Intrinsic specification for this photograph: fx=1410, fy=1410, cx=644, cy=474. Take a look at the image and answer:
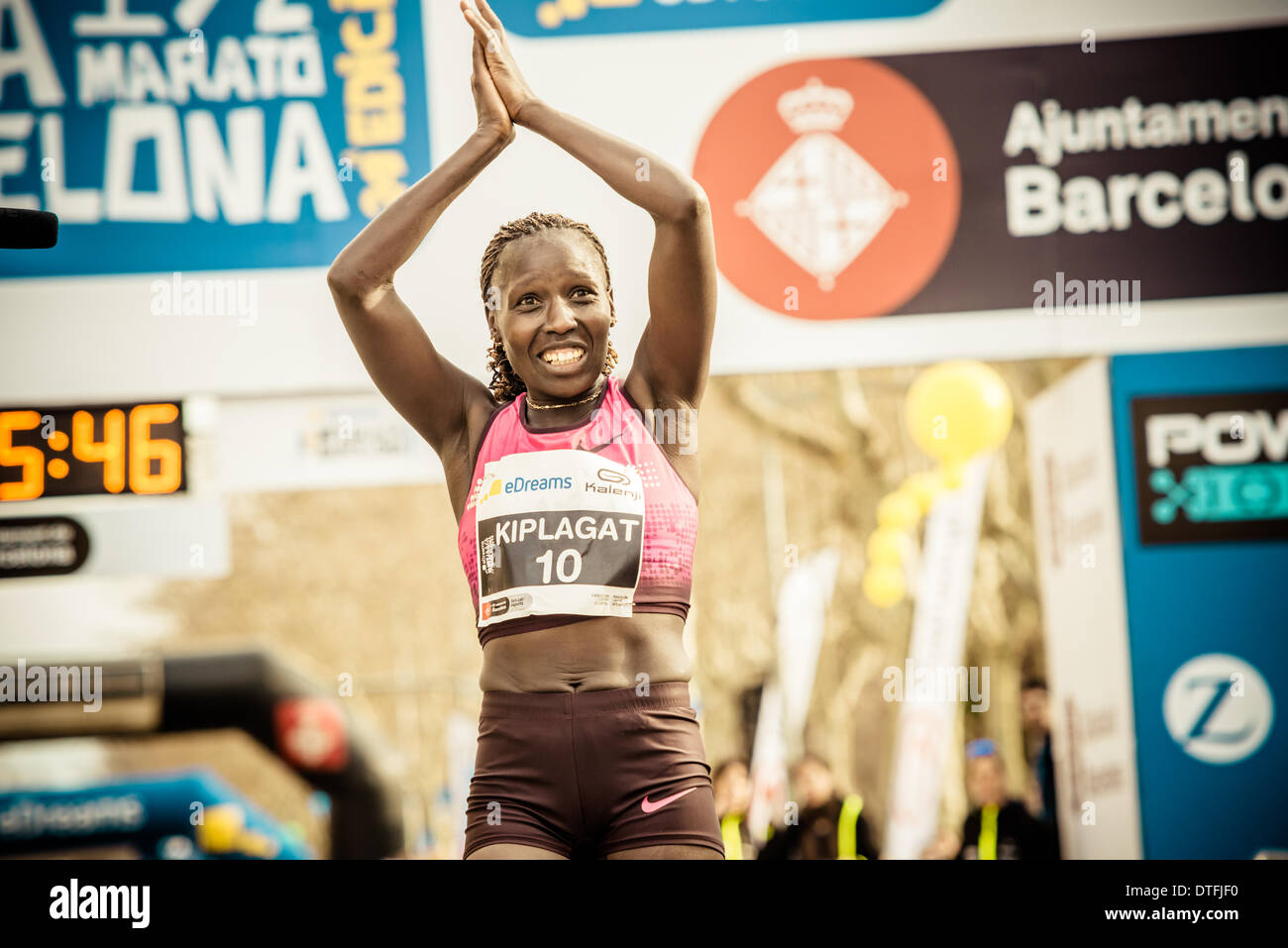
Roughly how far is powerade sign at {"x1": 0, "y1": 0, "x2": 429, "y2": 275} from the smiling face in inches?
112

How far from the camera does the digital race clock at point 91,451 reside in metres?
5.50

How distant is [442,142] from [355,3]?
2.21 ft

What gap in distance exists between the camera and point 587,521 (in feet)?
8.87

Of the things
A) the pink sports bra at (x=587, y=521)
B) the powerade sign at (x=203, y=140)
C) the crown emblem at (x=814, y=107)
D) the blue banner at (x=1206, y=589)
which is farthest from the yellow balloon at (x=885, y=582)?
the pink sports bra at (x=587, y=521)

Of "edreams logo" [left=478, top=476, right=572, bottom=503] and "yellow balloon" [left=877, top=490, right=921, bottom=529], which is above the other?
"yellow balloon" [left=877, top=490, right=921, bottom=529]

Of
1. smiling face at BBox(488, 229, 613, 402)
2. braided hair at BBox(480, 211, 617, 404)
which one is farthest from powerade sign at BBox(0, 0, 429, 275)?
smiling face at BBox(488, 229, 613, 402)

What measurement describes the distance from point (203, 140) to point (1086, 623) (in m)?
3.99

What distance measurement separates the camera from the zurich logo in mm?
5363

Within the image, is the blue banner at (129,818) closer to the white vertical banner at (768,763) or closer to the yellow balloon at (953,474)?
the white vertical banner at (768,763)

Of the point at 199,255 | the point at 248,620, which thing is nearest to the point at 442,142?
the point at 199,255

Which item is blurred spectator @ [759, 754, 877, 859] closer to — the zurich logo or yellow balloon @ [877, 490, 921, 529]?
the zurich logo

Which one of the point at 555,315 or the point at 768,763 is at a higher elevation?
the point at 555,315

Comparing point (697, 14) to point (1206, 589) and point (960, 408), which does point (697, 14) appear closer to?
point (960, 408)

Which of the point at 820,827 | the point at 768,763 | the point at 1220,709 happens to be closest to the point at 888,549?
the point at 820,827
